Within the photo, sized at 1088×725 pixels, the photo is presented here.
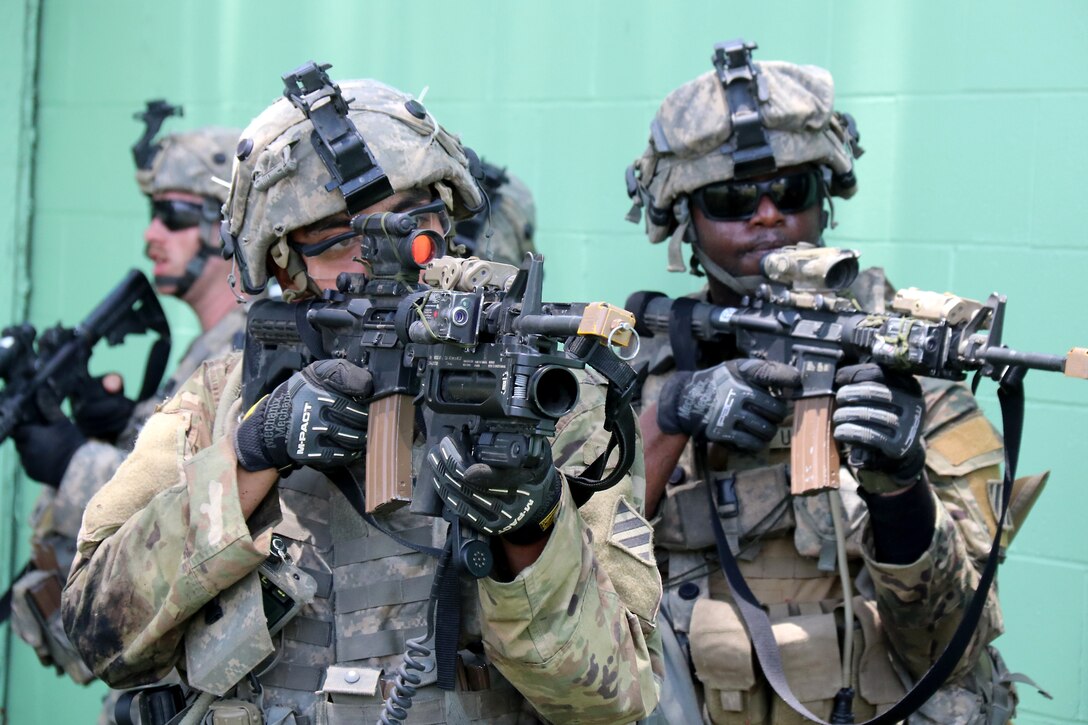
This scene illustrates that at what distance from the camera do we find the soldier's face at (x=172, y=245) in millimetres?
5477

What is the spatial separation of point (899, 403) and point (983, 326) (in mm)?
259

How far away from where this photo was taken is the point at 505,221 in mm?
4883

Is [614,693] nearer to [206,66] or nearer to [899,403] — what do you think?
[899,403]

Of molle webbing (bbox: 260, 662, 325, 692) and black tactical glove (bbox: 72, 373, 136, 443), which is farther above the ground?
black tactical glove (bbox: 72, 373, 136, 443)

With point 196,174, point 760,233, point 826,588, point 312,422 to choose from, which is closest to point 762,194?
point 760,233

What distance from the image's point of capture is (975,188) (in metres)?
4.13

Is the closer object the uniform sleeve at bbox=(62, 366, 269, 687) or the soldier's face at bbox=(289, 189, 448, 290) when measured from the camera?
the uniform sleeve at bbox=(62, 366, 269, 687)

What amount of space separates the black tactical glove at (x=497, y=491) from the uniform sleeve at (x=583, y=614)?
0.19ft

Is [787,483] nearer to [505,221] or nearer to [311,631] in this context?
[311,631]

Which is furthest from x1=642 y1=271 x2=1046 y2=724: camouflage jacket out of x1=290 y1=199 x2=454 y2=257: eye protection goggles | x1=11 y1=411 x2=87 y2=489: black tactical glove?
x1=11 y1=411 x2=87 y2=489: black tactical glove

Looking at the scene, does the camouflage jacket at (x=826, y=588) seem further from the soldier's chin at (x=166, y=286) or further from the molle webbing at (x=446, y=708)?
the soldier's chin at (x=166, y=286)

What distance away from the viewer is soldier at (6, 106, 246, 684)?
501 centimetres

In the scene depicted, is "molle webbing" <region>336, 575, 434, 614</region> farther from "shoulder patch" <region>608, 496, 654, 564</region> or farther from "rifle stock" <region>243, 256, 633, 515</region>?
"shoulder patch" <region>608, 496, 654, 564</region>

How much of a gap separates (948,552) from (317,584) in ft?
4.64
